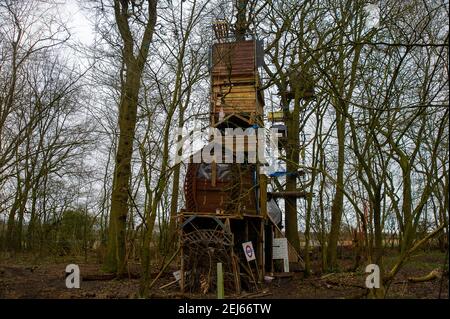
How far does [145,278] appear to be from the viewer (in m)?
8.64

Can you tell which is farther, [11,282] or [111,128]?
[111,128]

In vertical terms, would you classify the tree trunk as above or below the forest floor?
above

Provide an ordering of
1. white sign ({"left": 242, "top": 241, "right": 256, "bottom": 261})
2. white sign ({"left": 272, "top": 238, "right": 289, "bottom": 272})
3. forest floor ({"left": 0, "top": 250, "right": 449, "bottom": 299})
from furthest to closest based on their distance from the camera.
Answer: white sign ({"left": 272, "top": 238, "right": 289, "bottom": 272}), white sign ({"left": 242, "top": 241, "right": 256, "bottom": 261}), forest floor ({"left": 0, "top": 250, "right": 449, "bottom": 299})

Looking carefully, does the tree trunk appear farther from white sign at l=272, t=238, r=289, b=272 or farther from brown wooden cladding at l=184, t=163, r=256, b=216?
brown wooden cladding at l=184, t=163, r=256, b=216

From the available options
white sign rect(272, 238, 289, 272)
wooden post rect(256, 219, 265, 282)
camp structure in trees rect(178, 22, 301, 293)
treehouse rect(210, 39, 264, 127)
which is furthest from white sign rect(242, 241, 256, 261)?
treehouse rect(210, 39, 264, 127)

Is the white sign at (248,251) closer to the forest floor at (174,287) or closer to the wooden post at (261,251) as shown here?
the forest floor at (174,287)

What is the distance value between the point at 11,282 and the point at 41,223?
16365mm

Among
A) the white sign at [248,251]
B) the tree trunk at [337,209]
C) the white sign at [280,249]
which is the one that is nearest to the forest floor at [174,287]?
the white sign at [280,249]

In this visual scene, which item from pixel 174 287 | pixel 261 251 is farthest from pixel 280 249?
pixel 174 287

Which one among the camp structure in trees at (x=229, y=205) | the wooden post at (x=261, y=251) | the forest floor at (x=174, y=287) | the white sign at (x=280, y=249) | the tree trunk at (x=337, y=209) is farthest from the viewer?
the tree trunk at (x=337, y=209)

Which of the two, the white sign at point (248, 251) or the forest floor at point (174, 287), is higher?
the white sign at point (248, 251)

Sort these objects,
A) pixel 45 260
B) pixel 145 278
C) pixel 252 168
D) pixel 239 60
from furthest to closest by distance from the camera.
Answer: pixel 45 260 < pixel 239 60 < pixel 252 168 < pixel 145 278
